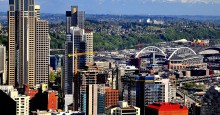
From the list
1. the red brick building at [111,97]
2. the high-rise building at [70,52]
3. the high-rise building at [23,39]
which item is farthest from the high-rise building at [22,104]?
the high-rise building at [23,39]

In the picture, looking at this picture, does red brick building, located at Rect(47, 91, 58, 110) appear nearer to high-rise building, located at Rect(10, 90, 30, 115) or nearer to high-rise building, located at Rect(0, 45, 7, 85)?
high-rise building, located at Rect(10, 90, 30, 115)

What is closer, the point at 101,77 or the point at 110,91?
the point at 110,91

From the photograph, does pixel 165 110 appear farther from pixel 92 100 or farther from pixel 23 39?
pixel 23 39

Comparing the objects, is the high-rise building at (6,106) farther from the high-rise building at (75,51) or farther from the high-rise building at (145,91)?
the high-rise building at (75,51)

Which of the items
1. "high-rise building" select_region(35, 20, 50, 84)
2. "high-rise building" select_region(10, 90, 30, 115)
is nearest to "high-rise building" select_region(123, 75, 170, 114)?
"high-rise building" select_region(10, 90, 30, 115)

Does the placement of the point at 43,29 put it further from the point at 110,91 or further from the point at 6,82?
the point at 110,91

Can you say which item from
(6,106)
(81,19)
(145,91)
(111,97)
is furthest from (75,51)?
(6,106)

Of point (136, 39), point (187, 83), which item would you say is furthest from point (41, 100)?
point (136, 39)
